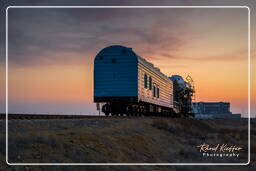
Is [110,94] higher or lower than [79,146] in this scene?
higher

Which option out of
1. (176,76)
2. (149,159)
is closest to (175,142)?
(149,159)

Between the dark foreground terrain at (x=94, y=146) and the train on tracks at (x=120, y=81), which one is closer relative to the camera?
the dark foreground terrain at (x=94, y=146)

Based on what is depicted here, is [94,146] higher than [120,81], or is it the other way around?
[120,81]

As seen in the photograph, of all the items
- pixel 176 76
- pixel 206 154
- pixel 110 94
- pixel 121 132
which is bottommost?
pixel 206 154

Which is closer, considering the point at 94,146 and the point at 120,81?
the point at 94,146

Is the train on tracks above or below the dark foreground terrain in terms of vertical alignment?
above

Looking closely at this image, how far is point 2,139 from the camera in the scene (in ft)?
35.3

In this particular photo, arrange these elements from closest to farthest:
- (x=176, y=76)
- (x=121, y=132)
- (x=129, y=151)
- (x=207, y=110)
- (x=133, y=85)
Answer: (x=129, y=151)
(x=121, y=132)
(x=133, y=85)
(x=176, y=76)
(x=207, y=110)

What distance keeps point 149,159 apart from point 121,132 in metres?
2.70

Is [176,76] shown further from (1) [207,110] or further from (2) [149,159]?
(1) [207,110]

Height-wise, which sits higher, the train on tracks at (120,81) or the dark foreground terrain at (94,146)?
the train on tracks at (120,81)

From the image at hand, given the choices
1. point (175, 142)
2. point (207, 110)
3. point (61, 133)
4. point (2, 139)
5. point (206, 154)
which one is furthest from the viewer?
point (207, 110)

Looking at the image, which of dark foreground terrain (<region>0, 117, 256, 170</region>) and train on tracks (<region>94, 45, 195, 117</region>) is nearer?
dark foreground terrain (<region>0, 117, 256, 170</region>)

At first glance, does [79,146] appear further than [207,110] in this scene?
No
